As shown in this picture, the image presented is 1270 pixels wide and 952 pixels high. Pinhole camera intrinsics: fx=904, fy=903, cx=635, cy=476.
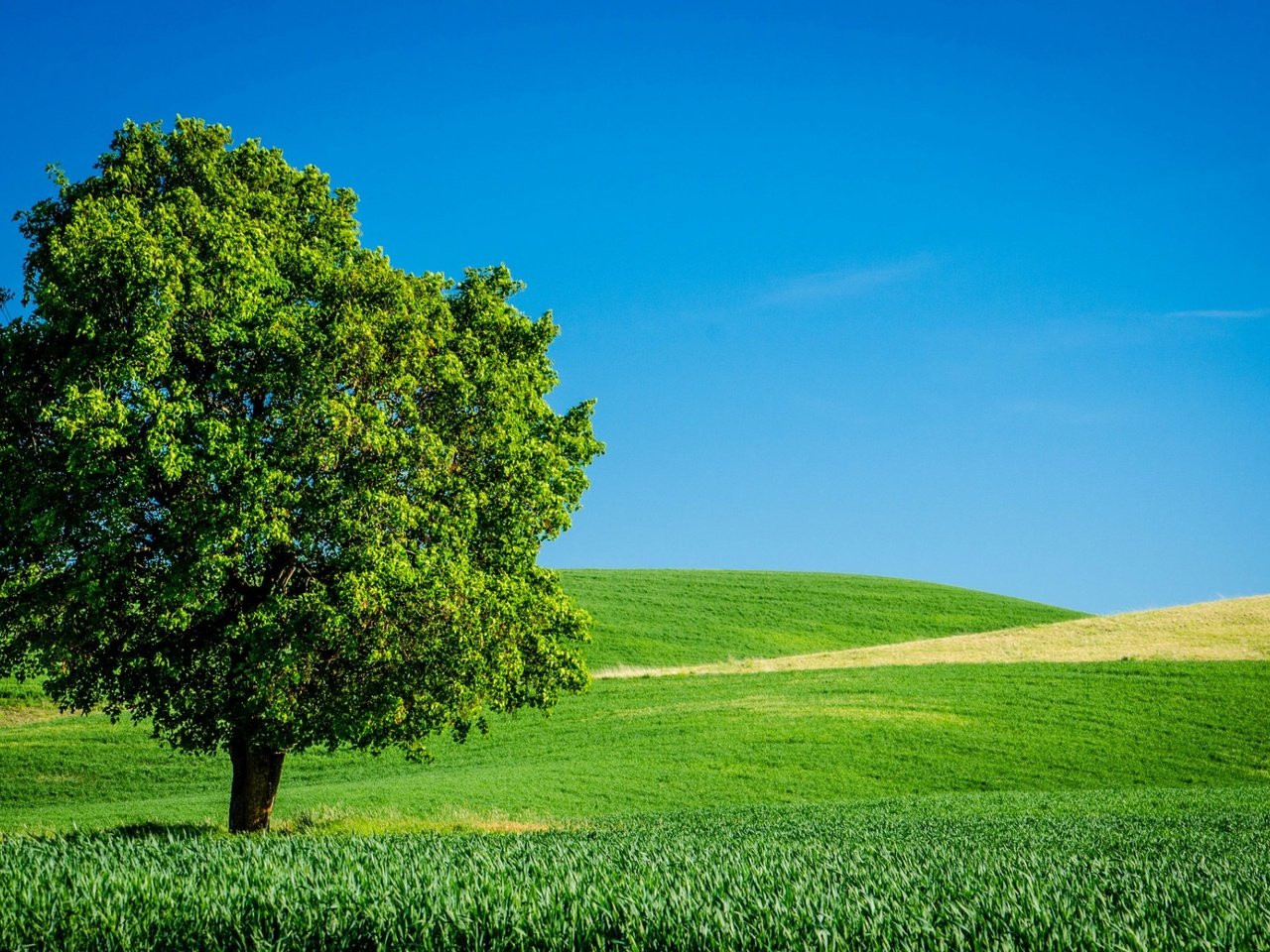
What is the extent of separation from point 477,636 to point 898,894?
14.1 meters

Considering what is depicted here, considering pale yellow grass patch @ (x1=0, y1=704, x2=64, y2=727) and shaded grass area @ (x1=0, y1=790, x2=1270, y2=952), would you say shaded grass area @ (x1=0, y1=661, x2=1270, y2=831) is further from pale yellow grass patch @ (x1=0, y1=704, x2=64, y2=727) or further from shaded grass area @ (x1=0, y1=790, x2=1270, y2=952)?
shaded grass area @ (x1=0, y1=790, x2=1270, y2=952)

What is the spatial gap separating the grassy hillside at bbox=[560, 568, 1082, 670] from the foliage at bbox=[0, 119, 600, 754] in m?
48.3

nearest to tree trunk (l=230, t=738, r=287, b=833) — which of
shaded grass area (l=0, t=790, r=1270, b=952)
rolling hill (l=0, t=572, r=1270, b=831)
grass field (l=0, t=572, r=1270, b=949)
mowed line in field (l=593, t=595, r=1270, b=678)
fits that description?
grass field (l=0, t=572, r=1270, b=949)

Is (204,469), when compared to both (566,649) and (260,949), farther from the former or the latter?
(260,949)

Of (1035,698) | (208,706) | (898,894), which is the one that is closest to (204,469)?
(208,706)

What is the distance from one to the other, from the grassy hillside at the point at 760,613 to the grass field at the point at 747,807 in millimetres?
533

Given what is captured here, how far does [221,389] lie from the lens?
19391 millimetres

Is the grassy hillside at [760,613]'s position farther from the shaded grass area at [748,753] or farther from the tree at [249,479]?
the tree at [249,479]

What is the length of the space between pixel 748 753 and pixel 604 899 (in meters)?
34.9

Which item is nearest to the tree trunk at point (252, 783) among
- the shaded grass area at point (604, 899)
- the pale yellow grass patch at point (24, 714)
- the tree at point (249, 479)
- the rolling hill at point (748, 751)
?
the tree at point (249, 479)

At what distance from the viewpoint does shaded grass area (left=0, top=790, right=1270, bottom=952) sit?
6125 millimetres

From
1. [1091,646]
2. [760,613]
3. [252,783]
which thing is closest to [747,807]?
[252,783]

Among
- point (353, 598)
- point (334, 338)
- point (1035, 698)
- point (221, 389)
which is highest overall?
point (334, 338)

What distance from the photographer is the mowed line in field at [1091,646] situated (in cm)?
6041
